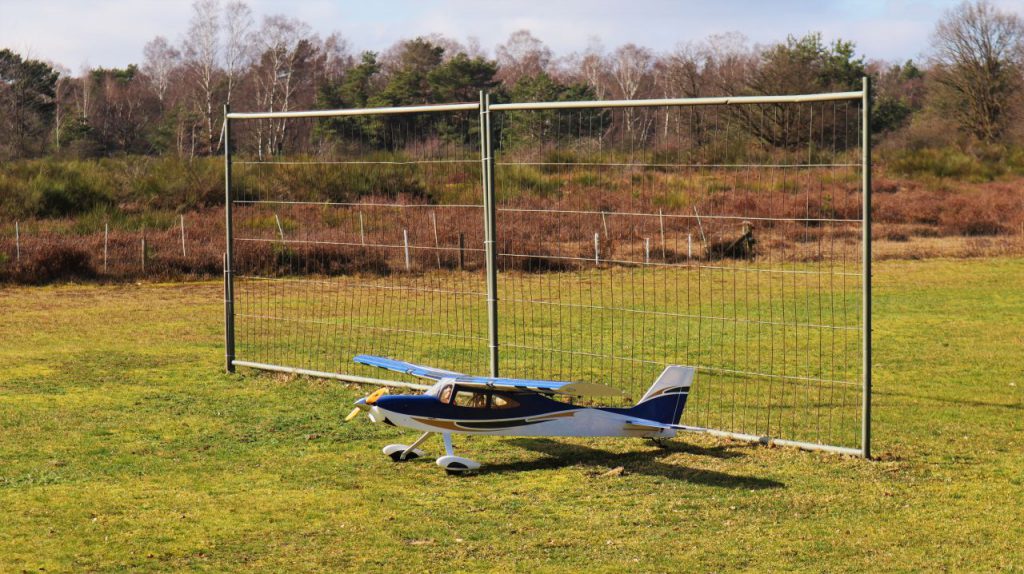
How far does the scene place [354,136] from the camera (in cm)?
1542

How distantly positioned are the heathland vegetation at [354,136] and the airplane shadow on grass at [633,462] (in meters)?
3.18

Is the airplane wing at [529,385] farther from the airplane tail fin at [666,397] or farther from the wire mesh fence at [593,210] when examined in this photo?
the wire mesh fence at [593,210]

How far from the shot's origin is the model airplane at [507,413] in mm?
10609

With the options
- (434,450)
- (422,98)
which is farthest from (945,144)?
(434,450)

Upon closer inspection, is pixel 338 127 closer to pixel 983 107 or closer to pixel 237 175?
pixel 237 175

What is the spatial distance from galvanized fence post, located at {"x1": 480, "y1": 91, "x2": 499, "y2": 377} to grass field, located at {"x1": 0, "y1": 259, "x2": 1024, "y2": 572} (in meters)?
1.59

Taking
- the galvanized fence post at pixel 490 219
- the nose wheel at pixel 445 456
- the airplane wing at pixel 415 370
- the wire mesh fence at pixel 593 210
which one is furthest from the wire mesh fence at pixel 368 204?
the nose wheel at pixel 445 456

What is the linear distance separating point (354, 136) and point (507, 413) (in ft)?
19.5

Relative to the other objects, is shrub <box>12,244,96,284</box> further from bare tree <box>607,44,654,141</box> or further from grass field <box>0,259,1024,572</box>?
bare tree <box>607,44,654,141</box>

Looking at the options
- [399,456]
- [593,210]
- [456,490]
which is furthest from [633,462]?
[593,210]

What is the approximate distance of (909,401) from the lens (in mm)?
13992

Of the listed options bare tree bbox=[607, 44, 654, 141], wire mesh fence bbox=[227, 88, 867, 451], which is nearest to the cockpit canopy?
wire mesh fence bbox=[227, 88, 867, 451]

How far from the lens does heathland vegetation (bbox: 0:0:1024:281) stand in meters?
15.4

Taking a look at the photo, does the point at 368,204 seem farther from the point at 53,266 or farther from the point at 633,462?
the point at 53,266
